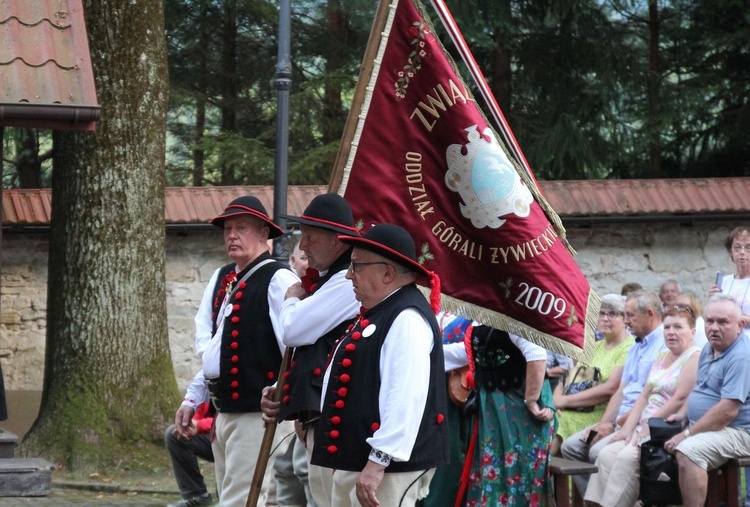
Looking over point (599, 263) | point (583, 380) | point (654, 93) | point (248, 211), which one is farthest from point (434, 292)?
point (654, 93)

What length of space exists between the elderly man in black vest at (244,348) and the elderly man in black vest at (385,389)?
117cm

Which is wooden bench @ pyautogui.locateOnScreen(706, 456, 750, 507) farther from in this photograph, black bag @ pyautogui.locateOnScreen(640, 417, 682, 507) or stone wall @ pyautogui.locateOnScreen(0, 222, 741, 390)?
stone wall @ pyautogui.locateOnScreen(0, 222, 741, 390)

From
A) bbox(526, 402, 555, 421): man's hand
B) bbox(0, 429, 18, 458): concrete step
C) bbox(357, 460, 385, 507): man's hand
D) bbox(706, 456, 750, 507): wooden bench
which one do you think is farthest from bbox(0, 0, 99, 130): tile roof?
bbox(706, 456, 750, 507): wooden bench

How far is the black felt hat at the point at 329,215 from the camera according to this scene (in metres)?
4.81

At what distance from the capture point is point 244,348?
5.52 metres

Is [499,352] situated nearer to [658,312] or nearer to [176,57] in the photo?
[658,312]

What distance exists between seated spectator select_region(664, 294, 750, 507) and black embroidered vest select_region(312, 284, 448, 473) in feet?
8.64

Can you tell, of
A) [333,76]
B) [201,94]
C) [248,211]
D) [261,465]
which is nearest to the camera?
[261,465]

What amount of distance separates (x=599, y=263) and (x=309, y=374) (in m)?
8.92

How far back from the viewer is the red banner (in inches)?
200

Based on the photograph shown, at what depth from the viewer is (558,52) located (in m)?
18.1

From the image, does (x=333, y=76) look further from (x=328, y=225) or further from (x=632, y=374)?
(x=328, y=225)

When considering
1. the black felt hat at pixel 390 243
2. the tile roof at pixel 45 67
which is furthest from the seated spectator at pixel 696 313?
the tile roof at pixel 45 67

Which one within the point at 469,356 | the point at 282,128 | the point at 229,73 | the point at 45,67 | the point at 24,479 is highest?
the point at 229,73
